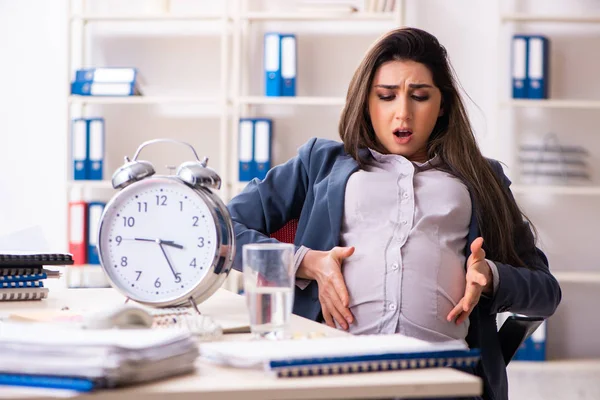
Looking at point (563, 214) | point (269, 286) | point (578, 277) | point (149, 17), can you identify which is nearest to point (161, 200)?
point (269, 286)

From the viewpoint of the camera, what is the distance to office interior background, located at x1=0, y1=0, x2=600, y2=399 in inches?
161

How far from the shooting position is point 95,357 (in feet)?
2.61

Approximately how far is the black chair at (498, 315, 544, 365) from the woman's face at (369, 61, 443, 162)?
1.55ft

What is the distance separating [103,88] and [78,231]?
0.68 meters

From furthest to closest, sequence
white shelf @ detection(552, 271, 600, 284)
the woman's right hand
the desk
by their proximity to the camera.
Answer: white shelf @ detection(552, 271, 600, 284) → the woman's right hand → the desk

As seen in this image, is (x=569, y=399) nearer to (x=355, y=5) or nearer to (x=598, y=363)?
(x=598, y=363)

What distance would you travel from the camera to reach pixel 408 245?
5.84 ft

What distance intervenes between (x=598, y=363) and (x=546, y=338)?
0.26 m

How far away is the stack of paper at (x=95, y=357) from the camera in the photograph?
79 cm

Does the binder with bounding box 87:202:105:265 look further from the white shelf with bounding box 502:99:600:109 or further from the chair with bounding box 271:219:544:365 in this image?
the chair with bounding box 271:219:544:365

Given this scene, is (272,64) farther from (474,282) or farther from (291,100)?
(474,282)

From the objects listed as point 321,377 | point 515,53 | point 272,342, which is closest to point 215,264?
point 272,342

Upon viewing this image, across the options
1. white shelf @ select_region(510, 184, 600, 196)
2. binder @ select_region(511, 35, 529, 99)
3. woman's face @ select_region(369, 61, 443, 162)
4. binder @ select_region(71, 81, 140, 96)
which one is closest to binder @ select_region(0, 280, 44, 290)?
woman's face @ select_region(369, 61, 443, 162)

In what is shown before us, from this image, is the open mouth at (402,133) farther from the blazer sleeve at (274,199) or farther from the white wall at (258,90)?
the white wall at (258,90)
